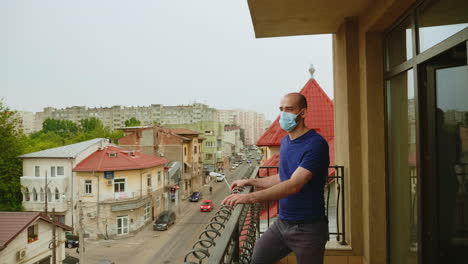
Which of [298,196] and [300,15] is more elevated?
[300,15]

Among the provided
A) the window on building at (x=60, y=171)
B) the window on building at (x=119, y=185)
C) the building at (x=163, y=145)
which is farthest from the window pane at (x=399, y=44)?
the building at (x=163, y=145)

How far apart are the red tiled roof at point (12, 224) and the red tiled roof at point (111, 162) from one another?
988 centimetres

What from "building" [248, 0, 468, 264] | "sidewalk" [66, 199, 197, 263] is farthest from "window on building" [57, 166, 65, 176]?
"building" [248, 0, 468, 264]

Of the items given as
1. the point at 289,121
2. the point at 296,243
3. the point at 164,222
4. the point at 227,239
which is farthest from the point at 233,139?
the point at 227,239

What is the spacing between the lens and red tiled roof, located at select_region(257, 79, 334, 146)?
397 inches

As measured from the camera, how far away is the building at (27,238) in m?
15.1

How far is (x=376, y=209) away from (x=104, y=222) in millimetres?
27104

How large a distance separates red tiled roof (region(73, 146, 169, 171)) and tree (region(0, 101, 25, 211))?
1036cm

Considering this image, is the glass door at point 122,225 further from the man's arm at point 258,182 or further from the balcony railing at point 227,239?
the man's arm at point 258,182

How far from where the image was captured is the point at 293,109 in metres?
2.03

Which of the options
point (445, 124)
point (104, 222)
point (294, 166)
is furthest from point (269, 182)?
point (104, 222)

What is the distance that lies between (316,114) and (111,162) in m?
21.6

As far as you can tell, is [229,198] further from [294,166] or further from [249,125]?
[249,125]

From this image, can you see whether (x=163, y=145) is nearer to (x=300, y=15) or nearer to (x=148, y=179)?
(x=148, y=179)
